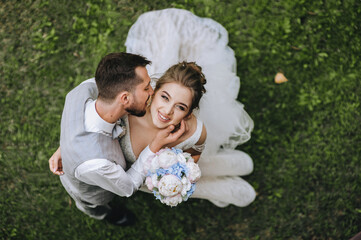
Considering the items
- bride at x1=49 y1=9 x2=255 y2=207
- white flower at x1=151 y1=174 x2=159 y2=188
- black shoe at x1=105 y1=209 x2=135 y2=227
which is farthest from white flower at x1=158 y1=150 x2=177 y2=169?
black shoe at x1=105 y1=209 x2=135 y2=227

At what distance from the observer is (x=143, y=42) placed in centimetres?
365

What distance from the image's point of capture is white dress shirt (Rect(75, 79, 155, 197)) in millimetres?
2381

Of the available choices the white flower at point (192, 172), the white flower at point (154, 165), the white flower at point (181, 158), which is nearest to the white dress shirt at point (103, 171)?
the white flower at point (154, 165)

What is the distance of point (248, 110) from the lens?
171 inches

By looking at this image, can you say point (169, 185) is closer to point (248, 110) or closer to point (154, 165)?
point (154, 165)

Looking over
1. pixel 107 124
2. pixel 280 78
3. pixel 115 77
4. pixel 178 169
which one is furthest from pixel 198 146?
pixel 280 78

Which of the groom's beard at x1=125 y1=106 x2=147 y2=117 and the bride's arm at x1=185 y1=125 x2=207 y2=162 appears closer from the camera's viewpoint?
the groom's beard at x1=125 y1=106 x2=147 y2=117

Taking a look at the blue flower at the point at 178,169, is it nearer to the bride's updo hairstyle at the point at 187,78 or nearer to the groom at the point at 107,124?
the groom at the point at 107,124

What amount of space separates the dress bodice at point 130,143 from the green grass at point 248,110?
149 centimetres

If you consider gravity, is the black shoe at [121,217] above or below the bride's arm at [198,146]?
below

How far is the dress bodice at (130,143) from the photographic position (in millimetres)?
2825

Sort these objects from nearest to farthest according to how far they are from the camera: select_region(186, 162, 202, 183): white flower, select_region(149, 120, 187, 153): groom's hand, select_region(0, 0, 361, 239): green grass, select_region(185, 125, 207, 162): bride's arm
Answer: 1. select_region(186, 162, 202, 183): white flower
2. select_region(149, 120, 187, 153): groom's hand
3. select_region(185, 125, 207, 162): bride's arm
4. select_region(0, 0, 361, 239): green grass

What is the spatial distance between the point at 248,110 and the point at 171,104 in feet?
6.52

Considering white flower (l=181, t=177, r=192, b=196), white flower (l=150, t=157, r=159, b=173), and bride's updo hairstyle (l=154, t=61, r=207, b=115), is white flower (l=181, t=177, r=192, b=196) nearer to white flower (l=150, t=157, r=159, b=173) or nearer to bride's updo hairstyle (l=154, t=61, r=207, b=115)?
white flower (l=150, t=157, r=159, b=173)
